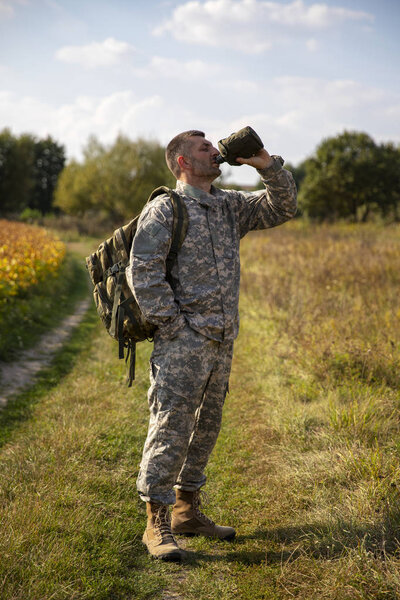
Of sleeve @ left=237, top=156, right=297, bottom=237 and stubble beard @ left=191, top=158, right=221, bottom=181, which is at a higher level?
stubble beard @ left=191, top=158, right=221, bottom=181

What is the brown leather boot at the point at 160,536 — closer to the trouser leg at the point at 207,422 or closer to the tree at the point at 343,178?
the trouser leg at the point at 207,422

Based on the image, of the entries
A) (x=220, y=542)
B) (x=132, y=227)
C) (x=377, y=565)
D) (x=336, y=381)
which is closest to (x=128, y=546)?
(x=220, y=542)

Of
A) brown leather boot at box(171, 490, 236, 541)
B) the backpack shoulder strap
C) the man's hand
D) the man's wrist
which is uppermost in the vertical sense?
the man's hand

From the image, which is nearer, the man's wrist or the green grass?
the man's wrist

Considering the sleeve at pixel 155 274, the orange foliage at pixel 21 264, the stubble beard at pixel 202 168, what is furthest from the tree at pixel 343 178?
the sleeve at pixel 155 274

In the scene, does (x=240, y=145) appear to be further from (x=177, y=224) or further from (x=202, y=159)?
(x=177, y=224)

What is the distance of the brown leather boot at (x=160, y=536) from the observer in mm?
2928

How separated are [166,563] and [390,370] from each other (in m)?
2.89

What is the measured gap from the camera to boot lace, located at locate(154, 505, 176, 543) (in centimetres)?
299

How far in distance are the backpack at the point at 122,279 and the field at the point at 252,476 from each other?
1.00 metres

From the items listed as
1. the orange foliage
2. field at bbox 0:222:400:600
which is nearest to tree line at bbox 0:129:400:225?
the orange foliage

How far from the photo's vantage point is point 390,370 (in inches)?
190

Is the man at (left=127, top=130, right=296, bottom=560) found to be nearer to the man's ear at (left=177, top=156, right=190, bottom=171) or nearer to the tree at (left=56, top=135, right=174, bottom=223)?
the man's ear at (left=177, top=156, right=190, bottom=171)

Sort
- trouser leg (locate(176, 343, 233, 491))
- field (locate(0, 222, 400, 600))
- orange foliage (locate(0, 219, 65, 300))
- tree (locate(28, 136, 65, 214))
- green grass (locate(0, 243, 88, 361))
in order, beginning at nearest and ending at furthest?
field (locate(0, 222, 400, 600)), trouser leg (locate(176, 343, 233, 491)), green grass (locate(0, 243, 88, 361)), orange foliage (locate(0, 219, 65, 300)), tree (locate(28, 136, 65, 214))
